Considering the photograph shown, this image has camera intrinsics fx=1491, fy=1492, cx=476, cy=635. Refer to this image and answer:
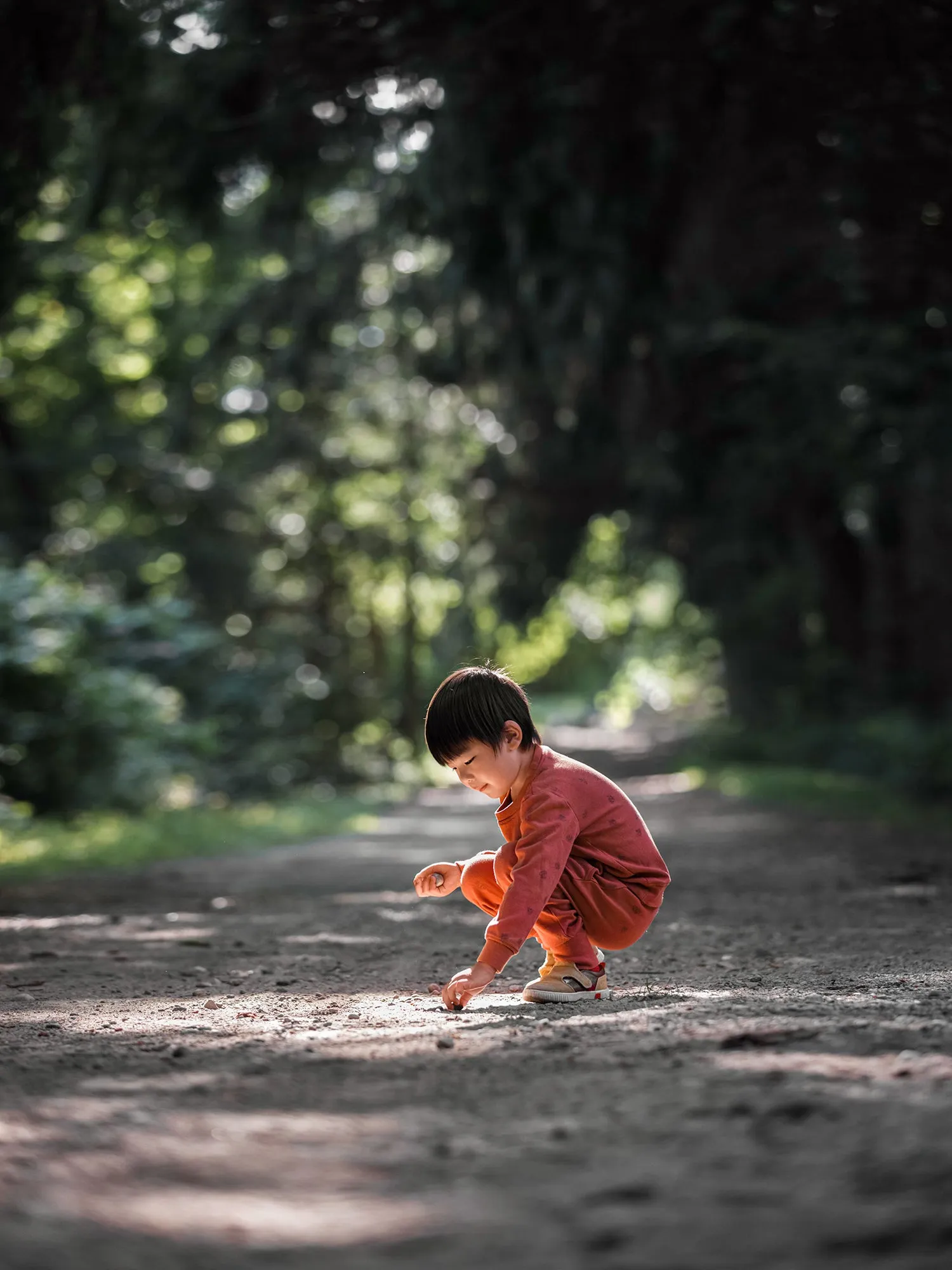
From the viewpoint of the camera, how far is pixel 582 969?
488 cm

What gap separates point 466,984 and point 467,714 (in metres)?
0.83

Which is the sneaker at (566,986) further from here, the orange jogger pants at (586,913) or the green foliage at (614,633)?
the green foliage at (614,633)

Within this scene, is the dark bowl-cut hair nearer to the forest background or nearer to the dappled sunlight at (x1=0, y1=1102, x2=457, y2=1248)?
the dappled sunlight at (x1=0, y1=1102, x2=457, y2=1248)

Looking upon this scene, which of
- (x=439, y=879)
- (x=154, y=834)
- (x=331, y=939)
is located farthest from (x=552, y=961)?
(x=154, y=834)

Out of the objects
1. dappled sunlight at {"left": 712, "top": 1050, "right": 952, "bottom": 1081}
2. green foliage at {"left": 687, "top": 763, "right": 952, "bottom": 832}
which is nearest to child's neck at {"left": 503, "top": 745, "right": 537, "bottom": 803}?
dappled sunlight at {"left": 712, "top": 1050, "right": 952, "bottom": 1081}

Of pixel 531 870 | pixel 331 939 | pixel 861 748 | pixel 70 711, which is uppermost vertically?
pixel 531 870

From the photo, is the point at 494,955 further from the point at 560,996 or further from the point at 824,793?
the point at 824,793

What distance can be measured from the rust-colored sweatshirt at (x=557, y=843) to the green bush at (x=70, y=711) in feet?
32.4

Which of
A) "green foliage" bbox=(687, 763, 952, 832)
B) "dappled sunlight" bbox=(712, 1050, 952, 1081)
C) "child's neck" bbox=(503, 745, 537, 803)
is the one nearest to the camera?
"dappled sunlight" bbox=(712, 1050, 952, 1081)

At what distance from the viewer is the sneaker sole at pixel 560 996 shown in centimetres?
470

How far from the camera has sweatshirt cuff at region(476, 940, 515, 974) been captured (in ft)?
14.6

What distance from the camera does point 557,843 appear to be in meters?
4.67

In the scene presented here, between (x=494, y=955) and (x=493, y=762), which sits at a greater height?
(x=493, y=762)

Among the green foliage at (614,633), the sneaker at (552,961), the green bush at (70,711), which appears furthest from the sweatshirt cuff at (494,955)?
the green foliage at (614,633)
